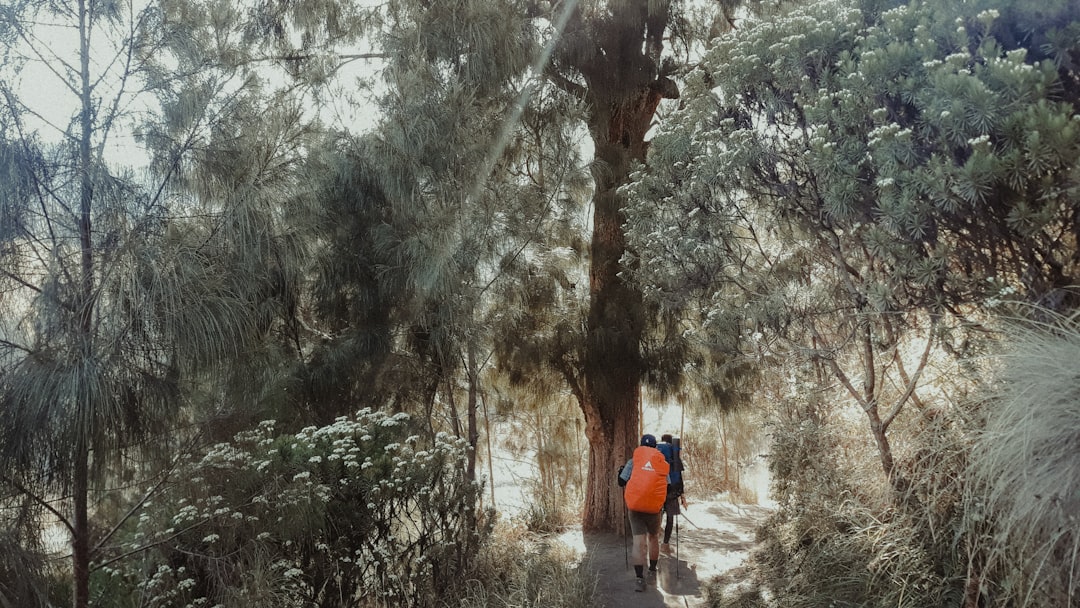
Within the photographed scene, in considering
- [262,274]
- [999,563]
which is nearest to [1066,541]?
[999,563]

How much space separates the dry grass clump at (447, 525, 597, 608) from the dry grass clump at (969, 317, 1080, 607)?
3.07 metres

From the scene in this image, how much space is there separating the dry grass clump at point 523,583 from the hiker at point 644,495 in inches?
20.4

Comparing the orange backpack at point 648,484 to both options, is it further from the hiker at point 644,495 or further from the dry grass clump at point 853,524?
the dry grass clump at point 853,524

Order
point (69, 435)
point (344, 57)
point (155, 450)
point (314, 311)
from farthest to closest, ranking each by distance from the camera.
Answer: point (344, 57) < point (314, 311) < point (155, 450) < point (69, 435)

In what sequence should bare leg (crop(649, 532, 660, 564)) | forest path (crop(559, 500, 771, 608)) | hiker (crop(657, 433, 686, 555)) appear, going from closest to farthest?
forest path (crop(559, 500, 771, 608))
bare leg (crop(649, 532, 660, 564))
hiker (crop(657, 433, 686, 555))

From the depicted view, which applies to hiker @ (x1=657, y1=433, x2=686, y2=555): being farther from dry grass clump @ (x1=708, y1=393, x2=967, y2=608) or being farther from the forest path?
dry grass clump @ (x1=708, y1=393, x2=967, y2=608)

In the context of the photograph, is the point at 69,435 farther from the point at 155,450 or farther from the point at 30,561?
the point at 30,561

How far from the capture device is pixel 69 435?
406 cm

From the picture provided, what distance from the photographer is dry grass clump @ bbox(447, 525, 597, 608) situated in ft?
19.9

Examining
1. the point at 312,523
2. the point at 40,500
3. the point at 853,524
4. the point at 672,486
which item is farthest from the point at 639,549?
the point at 40,500

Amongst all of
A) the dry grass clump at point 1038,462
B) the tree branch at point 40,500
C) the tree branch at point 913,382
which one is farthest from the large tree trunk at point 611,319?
the tree branch at point 40,500

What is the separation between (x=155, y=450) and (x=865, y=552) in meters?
4.68

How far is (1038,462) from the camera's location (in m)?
3.49

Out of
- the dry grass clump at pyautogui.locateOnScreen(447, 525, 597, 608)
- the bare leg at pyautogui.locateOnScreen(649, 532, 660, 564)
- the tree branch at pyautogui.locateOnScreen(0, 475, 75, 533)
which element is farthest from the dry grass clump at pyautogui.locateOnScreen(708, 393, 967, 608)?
the tree branch at pyautogui.locateOnScreen(0, 475, 75, 533)
